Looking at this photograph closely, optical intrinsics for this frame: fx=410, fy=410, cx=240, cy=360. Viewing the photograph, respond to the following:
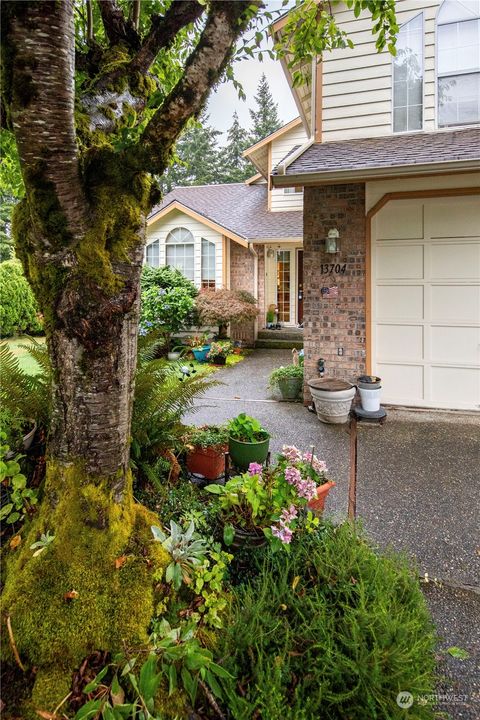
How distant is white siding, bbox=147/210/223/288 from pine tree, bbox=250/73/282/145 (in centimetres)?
2092

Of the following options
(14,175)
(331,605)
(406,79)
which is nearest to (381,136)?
(406,79)

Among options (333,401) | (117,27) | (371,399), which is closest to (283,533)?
(117,27)

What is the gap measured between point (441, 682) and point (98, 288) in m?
2.14

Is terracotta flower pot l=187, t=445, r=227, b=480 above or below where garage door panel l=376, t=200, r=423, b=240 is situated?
below

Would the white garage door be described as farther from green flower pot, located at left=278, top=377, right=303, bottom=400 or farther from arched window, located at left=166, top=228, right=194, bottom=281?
arched window, located at left=166, top=228, right=194, bottom=281

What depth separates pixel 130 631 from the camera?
1539mm

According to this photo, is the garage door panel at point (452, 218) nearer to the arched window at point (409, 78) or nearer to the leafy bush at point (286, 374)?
the arched window at point (409, 78)

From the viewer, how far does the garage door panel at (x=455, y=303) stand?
17.6ft

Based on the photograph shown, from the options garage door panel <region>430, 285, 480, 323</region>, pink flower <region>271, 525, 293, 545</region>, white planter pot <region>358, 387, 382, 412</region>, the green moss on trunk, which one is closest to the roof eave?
garage door panel <region>430, 285, 480, 323</region>

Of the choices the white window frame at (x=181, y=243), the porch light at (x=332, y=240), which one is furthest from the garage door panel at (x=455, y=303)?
the white window frame at (x=181, y=243)

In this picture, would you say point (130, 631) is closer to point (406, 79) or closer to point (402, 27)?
point (406, 79)

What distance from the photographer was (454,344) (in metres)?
5.50

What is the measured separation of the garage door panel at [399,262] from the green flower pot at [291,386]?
191 centimetres

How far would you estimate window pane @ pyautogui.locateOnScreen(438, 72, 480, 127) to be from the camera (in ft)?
17.7
